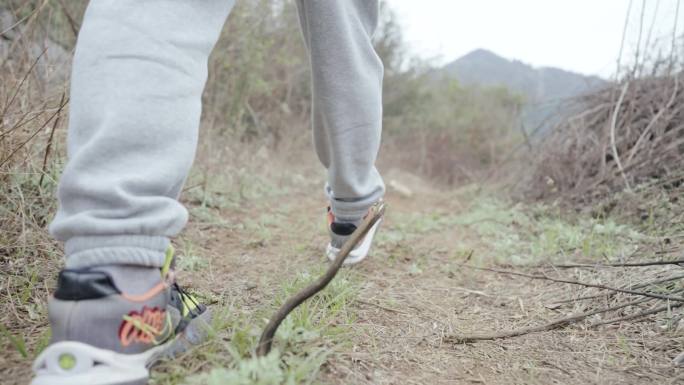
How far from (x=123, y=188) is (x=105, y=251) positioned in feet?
0.31

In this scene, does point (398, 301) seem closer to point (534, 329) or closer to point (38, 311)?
point (534, 329)

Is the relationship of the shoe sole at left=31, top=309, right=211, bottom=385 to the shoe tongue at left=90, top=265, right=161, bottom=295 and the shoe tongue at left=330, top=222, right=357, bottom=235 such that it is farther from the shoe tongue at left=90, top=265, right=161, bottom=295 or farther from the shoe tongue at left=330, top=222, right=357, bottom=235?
the shoe tongue at left=330, top=222, right=357, bottom=235

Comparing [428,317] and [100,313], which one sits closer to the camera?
[100,313]

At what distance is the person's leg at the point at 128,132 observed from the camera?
0.65 m

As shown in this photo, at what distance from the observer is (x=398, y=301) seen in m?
1.25

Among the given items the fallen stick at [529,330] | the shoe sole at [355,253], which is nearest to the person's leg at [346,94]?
the shoe sole at [355,253]

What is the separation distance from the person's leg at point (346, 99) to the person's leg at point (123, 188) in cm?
44

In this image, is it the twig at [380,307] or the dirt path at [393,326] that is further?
the twig at [380,307]

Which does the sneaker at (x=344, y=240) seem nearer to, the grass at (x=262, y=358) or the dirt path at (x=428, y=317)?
the dirt path at (x=428, y=317)

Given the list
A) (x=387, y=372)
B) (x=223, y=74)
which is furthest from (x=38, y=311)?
(x=223, y=74)

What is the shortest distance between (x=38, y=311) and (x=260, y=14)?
4254 mm

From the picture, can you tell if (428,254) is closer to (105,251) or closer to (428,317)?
(428,317)

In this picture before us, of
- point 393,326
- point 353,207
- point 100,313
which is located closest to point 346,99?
point 353,207

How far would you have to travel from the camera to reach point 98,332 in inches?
24.7
